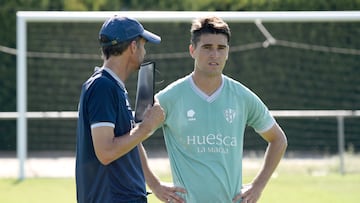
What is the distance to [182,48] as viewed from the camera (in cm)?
1736

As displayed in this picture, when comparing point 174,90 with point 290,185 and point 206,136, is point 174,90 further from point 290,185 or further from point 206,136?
point 290,185

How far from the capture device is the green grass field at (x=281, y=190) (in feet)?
38.3

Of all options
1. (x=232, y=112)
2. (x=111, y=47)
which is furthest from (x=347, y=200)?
(x=111, y=47)

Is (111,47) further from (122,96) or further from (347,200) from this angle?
(347,200)

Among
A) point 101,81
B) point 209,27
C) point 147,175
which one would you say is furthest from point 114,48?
point 147,175

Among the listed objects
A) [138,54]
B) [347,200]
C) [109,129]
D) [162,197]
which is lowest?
[347,200]

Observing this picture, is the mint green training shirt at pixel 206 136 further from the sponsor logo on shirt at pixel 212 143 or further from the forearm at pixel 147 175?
the forearm at pixel 147 175

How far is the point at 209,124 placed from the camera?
→ 572 centimetres

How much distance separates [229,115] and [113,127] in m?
0.93

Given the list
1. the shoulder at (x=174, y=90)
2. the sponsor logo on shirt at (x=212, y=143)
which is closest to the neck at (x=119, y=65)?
the shoulder at (x=174, y=90)

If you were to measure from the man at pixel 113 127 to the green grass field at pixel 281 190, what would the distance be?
6.30 meters

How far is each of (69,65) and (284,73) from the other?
3961 millimetres

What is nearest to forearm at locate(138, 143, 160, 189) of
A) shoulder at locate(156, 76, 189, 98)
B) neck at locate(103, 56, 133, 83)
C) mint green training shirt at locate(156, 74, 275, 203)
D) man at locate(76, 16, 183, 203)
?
mint green training shirt at locate(156, 74, 275, 203)

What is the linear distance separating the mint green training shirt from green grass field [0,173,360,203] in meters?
5.82
